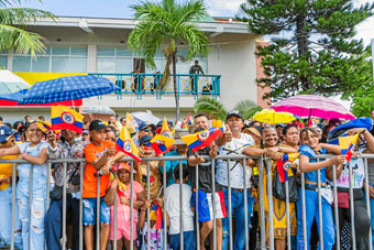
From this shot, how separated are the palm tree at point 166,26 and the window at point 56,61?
5.55 metres

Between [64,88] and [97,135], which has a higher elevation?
[64,88]

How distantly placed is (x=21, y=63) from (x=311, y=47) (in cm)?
1405

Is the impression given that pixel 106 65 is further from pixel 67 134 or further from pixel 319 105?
pixel 319 105

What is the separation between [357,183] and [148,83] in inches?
497

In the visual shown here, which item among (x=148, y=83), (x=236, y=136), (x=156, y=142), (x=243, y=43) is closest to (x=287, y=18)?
(x=243, y=43)

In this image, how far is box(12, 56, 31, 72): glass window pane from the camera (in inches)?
612

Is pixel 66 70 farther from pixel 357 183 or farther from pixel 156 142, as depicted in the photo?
pixel 357 183

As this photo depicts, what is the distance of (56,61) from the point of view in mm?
15711

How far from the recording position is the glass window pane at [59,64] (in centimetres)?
1570

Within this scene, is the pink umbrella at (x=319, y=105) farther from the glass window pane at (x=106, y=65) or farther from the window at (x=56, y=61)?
the window at (x=56, y=61)

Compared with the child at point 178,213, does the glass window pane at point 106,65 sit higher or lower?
higher

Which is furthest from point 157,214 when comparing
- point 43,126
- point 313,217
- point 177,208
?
point 313,217

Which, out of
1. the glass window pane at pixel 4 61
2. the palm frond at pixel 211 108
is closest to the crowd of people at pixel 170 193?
the palm frond at pixel 211 108

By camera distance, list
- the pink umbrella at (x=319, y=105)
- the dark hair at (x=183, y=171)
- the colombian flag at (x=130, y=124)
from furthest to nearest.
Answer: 1. the colombian flag at (x=130, y=124)
2. the pink umbrella at (x=319, y=105)
3. the dark hair at (x=183, y=171)
